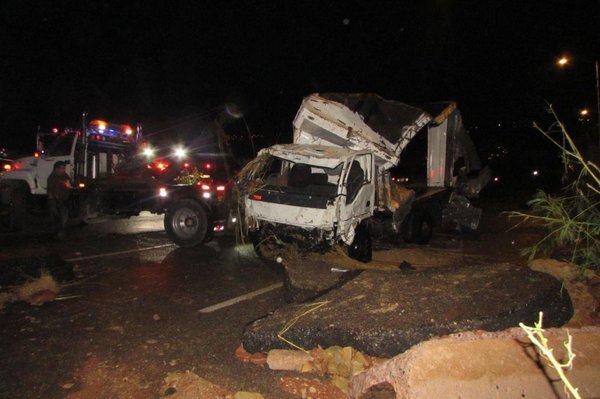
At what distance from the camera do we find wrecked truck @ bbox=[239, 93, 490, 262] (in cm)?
670

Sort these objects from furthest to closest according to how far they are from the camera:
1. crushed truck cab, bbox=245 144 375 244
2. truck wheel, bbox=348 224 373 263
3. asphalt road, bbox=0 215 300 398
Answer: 1. truck wheel, bbox=348 224 373 263
2. crushed truck cab, bbox=245 144 375 244
3. asphalt road, bbox=0 215 300 398

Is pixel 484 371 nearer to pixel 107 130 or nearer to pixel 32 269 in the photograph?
pixel 32 269

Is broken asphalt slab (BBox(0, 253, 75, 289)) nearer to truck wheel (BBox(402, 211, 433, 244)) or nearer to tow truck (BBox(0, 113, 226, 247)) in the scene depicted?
tow truck (BBox(0, 113, 226, 247))

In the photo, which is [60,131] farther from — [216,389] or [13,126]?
[13,126]

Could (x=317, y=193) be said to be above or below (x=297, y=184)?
below

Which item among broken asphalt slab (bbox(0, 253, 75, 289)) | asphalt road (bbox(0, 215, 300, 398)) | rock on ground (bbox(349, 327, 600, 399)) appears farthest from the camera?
broken asphalt slab (bbox(0, 253, 75, 289))

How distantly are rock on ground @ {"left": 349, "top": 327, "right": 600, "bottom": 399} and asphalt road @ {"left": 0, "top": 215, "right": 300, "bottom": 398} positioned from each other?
1.15 metres

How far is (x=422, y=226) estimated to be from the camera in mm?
9320

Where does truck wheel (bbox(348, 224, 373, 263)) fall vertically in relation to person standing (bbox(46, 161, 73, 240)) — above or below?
below

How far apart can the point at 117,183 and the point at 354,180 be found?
517cm

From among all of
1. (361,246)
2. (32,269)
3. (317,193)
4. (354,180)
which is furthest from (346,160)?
(32,269)

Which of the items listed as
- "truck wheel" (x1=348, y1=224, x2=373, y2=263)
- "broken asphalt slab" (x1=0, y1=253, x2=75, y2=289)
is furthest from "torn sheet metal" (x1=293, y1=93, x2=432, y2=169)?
"broken asphalt slab" (x1=0, y1=253, x2=75, y2=289)

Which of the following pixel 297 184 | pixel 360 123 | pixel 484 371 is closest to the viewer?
pixel 484 371

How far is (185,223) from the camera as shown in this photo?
822 centimetres
